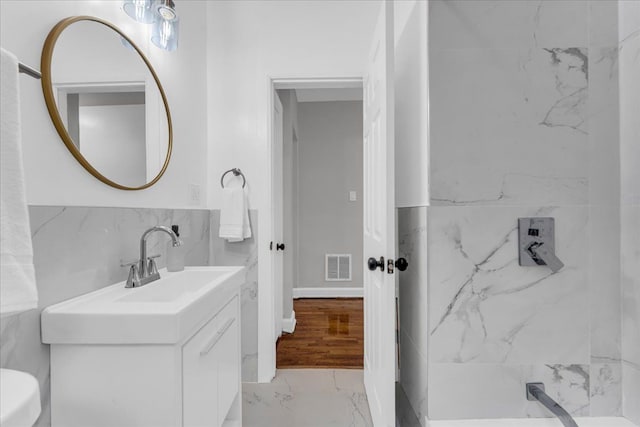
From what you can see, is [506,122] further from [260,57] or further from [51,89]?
[260,57]

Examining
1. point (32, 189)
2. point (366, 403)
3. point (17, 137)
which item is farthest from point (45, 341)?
point (366, 403)

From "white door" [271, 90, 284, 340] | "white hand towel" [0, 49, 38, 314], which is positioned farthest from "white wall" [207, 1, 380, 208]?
"white hand towel" [0, 49, 38, 314]

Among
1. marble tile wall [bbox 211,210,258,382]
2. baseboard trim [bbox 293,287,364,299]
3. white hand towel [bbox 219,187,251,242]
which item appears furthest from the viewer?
baseboard trim [bbox 293,287,364,299]

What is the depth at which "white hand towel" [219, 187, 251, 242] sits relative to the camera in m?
2.00

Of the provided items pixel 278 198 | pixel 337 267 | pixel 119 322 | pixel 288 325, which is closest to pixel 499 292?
pixel 119 322

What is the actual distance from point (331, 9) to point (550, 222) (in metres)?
1.88

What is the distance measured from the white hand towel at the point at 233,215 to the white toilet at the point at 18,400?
1.42 m

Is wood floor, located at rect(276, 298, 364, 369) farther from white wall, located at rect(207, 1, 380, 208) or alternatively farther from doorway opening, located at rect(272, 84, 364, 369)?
white wall, located at rect(207, 1, 380, 208)

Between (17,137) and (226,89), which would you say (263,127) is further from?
(17,137)

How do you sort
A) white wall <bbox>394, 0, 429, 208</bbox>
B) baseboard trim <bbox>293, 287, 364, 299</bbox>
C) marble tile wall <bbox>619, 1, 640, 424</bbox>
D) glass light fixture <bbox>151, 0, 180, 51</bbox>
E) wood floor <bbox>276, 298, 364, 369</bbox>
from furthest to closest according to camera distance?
baseboard trim <bbox>293, 287, 364, 299</bbox>
wood floor <bbox>276, 298, 364, 369</bbox>
glass light fixture <bbox>151, 0, 180, 51</bbox>
white wall <bbox>394, 0, 429, 208</bbox>
marble tile wall <bbox>619, 1, 640, 424</bbox>

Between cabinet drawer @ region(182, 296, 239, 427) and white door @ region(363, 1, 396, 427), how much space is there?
0.64 meters

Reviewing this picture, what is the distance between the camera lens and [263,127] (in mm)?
2123

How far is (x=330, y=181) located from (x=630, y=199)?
313 centimetres

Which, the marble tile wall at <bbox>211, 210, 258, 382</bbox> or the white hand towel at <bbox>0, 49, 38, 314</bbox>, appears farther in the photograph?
the marble tile wall at <bbox>211, 210, 258, 382</bbox>
